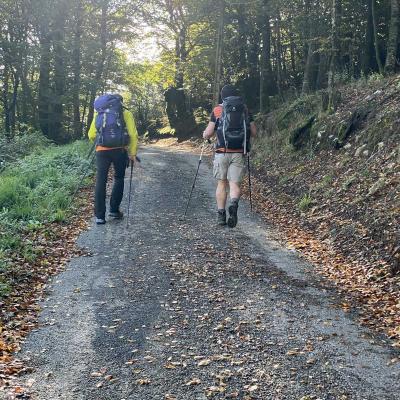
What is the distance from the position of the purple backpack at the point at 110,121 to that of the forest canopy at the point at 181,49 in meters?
12.2

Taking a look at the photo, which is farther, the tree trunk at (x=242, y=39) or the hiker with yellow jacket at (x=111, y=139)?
the tree trunk at (x=242, y=39)

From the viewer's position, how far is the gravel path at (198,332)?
11.9ft

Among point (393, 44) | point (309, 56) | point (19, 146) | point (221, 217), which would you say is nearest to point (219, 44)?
point (309, 56)

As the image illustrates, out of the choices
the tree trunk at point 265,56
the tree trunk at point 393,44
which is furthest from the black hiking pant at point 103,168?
the tree trunk at point 265,56

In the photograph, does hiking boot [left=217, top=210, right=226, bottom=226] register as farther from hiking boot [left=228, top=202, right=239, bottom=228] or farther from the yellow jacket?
the yellow jacket

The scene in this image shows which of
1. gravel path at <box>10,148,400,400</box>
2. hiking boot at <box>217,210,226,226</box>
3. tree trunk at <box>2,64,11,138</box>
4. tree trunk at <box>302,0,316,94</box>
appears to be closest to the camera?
gravel path at <box>10,148,400,400</box>

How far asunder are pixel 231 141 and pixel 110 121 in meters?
2.22

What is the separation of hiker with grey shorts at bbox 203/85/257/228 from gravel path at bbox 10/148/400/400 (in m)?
1.15

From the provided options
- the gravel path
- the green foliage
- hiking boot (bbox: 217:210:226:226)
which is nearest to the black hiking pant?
the gravel path

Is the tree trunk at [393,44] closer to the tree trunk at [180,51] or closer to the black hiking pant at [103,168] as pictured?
the black hiking pant at [103,168]

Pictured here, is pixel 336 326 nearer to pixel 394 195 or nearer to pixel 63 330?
pixel 63 330

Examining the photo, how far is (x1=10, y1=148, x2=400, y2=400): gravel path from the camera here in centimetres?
361

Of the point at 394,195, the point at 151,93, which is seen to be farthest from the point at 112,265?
the point at 151,93

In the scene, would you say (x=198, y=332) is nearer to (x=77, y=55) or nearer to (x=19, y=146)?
(x=19, y=146)
